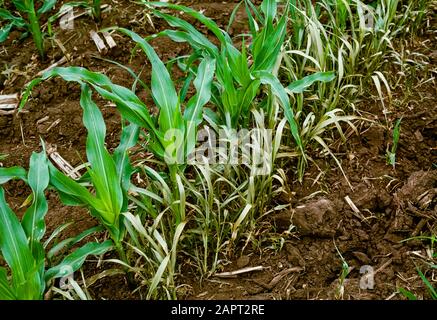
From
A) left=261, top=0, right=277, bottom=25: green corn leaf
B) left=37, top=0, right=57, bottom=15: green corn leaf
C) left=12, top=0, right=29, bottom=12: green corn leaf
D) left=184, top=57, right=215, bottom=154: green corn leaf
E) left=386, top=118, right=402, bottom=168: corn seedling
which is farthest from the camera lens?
left=37, top=0, right=57, bottom=15: green corn leaf

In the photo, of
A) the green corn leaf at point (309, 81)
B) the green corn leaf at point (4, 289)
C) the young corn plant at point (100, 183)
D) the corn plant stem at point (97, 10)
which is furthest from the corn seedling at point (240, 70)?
the green corn leaf at point (4, 289)

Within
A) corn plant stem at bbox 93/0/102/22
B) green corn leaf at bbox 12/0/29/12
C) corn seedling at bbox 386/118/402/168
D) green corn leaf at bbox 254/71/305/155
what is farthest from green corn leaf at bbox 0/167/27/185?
corn seedling at bbox 386/118/402/168

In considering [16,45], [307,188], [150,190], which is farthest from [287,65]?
[16,45]

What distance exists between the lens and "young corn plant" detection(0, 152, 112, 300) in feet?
5.61

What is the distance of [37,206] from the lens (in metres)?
1.81

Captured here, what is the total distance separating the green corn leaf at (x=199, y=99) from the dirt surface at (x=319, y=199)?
1.37 ft

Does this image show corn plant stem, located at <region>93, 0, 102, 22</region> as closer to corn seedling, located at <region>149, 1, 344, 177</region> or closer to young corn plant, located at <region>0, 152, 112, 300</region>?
corn seedling, located at <region>149, 1, 344, 177</region>

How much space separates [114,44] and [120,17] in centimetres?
21

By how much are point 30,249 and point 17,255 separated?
5 cm

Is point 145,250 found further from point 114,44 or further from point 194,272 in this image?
point 114,44

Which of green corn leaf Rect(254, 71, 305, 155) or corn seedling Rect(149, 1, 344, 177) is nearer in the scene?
green corn leaf Rect(254, 71, 305, 155)

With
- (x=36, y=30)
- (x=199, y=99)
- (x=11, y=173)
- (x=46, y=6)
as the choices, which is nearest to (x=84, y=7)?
(x=46, y=6)

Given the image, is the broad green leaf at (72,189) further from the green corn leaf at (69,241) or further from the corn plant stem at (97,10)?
the corn plant stem at (97,10)

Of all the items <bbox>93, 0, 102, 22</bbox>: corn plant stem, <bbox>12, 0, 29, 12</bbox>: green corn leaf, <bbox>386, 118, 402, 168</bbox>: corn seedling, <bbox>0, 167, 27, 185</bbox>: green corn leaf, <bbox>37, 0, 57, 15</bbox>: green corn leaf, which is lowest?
<bbox>386, 118, 402, 168</bbox>: corn seedling
